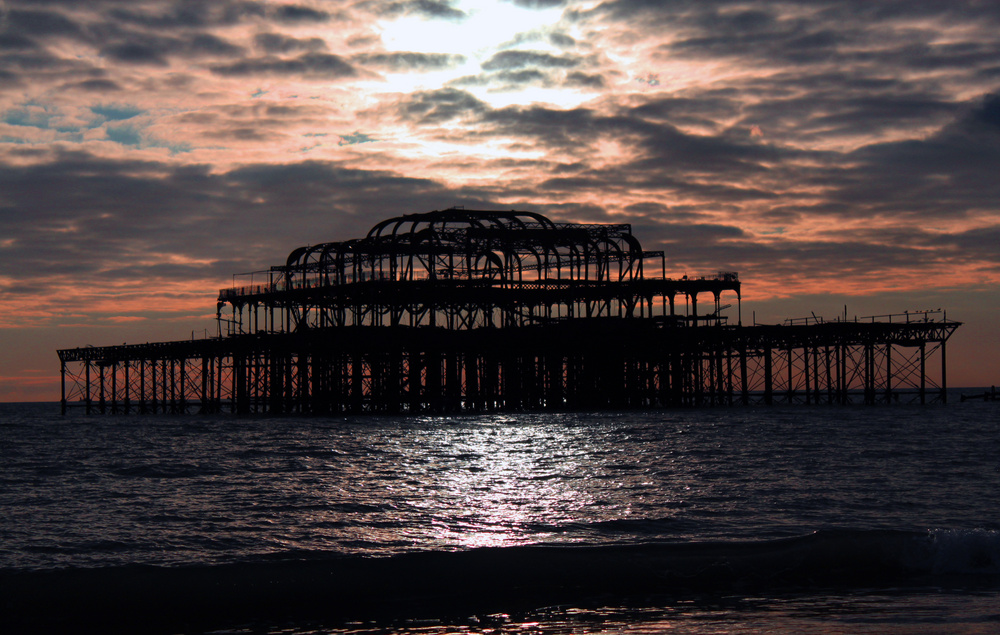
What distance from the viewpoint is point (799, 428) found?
44.0 m

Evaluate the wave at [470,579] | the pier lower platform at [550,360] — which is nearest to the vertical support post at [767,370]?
the pier lower platform at [550,360]

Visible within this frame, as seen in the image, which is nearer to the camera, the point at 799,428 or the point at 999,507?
the point at 999,507

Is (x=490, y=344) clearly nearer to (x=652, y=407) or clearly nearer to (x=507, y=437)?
(x=652, y=407)

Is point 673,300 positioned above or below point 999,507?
above

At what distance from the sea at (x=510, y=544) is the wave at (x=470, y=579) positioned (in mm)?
38

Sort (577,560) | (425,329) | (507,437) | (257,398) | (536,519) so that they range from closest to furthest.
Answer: (577,560), (536,519), (507,437), (425,329), (257,398)

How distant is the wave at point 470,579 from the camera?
12.9m

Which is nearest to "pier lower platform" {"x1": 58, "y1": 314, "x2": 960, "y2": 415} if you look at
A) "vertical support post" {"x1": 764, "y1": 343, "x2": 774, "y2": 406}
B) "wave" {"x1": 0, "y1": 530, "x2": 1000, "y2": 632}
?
"vertical support post" {"x1": 764, "y1": 343, "x2": 774, "y2": 406}

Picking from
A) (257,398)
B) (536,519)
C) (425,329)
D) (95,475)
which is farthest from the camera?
(257,398)

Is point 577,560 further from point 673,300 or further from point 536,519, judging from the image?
point 673,300

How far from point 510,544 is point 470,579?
218 cm

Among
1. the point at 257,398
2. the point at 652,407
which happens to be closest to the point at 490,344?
the point at 652,407

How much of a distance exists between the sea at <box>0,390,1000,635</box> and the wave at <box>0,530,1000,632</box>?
4cm

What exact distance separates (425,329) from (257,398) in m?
18.4
